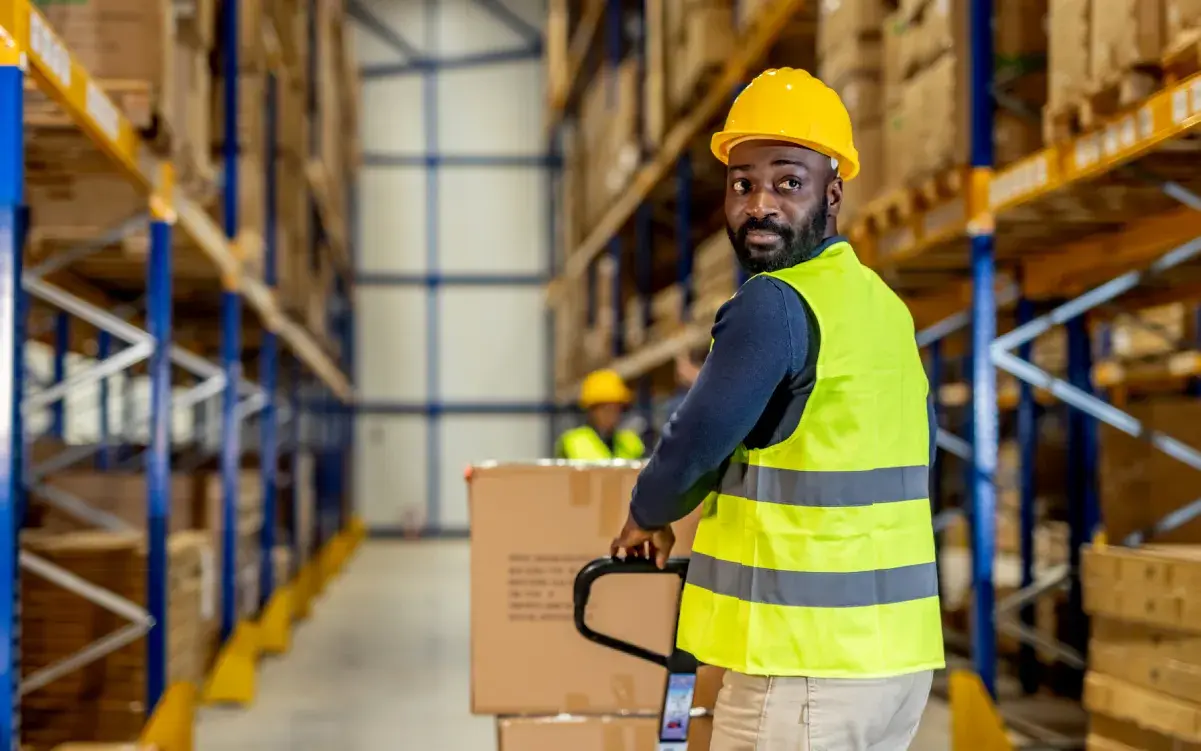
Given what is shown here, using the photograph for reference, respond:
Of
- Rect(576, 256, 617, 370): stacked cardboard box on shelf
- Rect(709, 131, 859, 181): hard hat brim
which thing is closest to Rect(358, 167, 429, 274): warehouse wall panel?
Rect(576, 256, 617, 370): stacked cardboard box on shelf

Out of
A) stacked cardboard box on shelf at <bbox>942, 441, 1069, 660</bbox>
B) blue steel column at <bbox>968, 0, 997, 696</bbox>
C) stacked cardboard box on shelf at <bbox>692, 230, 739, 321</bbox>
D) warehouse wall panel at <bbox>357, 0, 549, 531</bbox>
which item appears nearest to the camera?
blue steel column at <bbox>968, 0, 997, 696</bbox>

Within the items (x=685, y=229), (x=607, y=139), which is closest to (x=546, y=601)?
(x=685, y=229)

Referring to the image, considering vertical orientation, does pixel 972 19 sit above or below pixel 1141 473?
above

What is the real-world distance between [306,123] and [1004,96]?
7741mm

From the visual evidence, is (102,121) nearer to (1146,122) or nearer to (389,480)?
(1146,122)

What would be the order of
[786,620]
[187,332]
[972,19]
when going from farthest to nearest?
[187,332] < [972,19] < [786,620]

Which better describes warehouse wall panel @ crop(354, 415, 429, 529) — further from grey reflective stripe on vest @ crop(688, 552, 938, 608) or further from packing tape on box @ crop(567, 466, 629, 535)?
grey reflective stripe on vest @ crop(688, 552, 938, 608)

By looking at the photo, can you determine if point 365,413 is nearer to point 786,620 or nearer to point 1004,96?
point 1004,96

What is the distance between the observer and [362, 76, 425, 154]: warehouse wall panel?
21.4 meters

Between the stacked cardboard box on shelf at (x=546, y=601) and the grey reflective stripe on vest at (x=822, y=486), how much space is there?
923 millimetres

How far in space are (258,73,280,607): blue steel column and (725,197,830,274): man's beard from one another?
24.5 ft

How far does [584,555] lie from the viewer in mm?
2869

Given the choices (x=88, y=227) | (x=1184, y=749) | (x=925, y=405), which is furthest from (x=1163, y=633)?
(x=88, y=227)

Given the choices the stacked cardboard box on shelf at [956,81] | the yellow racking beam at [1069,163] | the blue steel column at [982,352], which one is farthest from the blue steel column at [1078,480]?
the stacked cardboard box on shelf at [956,81]
